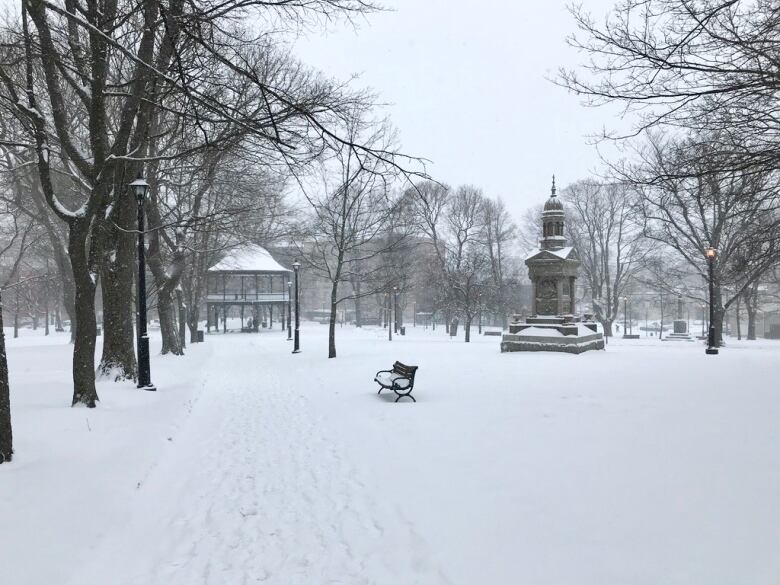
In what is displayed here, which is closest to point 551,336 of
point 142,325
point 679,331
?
point 142,325

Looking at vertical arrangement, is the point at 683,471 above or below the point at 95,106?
below

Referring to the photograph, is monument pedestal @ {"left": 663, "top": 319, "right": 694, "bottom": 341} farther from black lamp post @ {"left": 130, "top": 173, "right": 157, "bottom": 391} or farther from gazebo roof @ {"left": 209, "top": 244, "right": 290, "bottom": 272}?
black lamp post @ {"left": 130, "top": 173, "right": 157, "bottom": 391}

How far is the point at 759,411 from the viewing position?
8445mm

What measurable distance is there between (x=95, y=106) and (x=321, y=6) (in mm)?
A: 4178

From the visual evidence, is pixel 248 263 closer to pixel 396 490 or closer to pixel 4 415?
pixel 4 415

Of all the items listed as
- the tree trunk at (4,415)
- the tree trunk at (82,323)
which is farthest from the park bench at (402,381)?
the tree trunk at (4,415)

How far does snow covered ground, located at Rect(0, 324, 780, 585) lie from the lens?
12.8ft

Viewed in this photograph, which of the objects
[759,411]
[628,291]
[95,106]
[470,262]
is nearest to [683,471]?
[759,411]

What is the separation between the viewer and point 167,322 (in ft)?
66.9

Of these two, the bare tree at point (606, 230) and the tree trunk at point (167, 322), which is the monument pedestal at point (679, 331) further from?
the tree trunk at point (167, 322)

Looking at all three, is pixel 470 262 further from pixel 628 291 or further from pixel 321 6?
pixel 321 6

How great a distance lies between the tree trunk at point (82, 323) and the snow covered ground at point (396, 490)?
A: 1.72 ft

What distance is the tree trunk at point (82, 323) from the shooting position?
8.41 meters

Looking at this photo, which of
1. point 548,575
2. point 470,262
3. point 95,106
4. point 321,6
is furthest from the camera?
point 470,262
